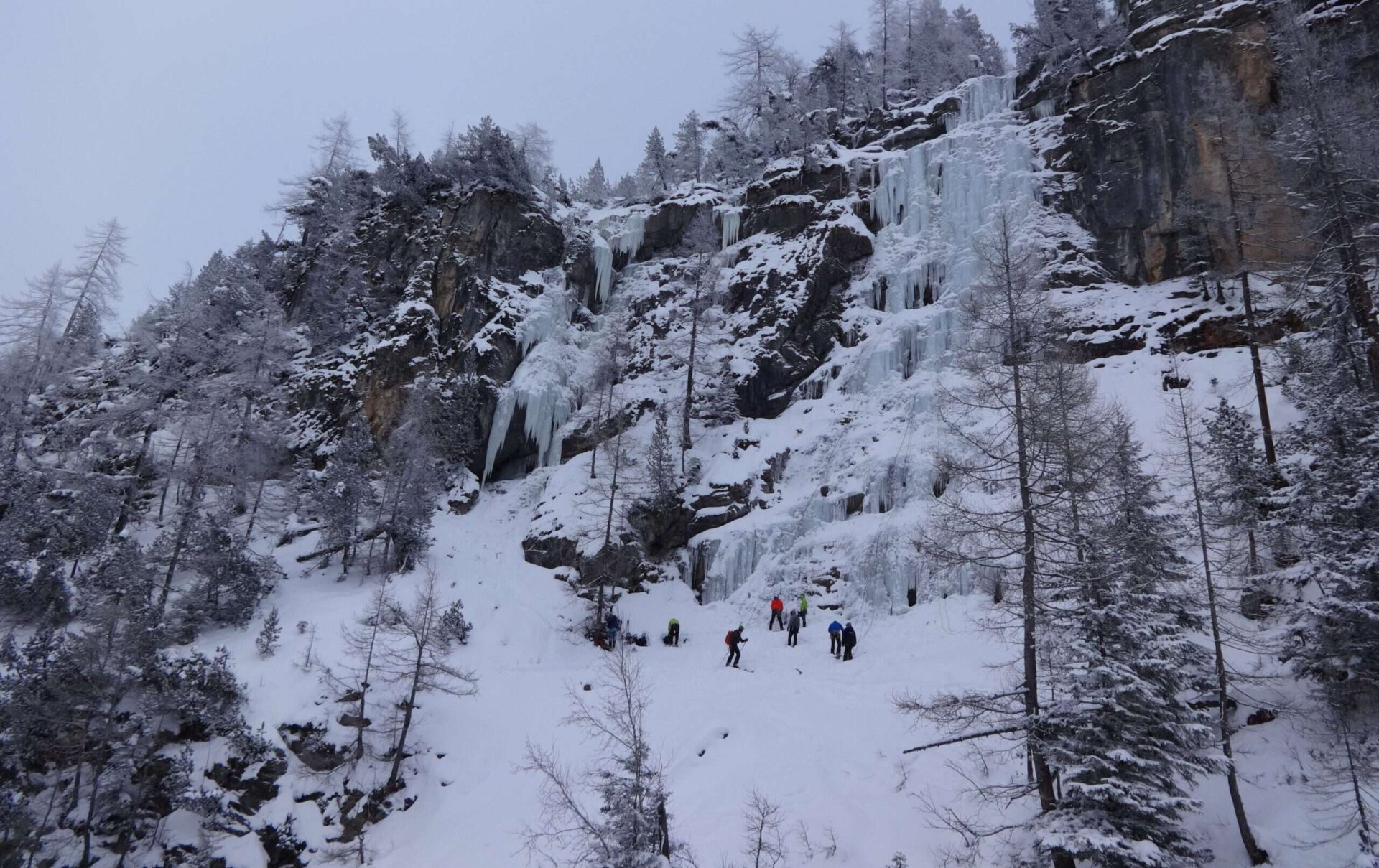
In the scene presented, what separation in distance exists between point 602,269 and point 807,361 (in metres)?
15.6

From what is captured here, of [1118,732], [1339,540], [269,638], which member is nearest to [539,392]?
[269,638]

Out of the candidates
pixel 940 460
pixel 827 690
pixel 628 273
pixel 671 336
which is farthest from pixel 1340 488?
pixel 628 273

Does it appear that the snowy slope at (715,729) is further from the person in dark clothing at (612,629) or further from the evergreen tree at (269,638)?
the person in dark clothing at (612,629)

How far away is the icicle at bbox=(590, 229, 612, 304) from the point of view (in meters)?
40.4

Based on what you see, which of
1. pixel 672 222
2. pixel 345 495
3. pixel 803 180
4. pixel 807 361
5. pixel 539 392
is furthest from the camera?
pixel 672 222

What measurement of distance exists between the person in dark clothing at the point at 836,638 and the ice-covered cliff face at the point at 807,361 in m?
2.75

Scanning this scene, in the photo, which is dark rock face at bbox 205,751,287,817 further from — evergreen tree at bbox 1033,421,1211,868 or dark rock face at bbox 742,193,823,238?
dark rock face at bbox 742,193,823,238

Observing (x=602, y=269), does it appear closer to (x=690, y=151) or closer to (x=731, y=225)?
(x=731, y=225)

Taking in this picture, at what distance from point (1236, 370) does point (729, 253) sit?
78.1 feet

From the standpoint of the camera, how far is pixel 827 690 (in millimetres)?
15922

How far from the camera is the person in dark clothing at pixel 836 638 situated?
18.2 meters

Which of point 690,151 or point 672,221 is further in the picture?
point 690,151

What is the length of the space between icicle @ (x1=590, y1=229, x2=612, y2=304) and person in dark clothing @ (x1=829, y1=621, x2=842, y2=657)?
27110mm

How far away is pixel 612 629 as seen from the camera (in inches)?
832
